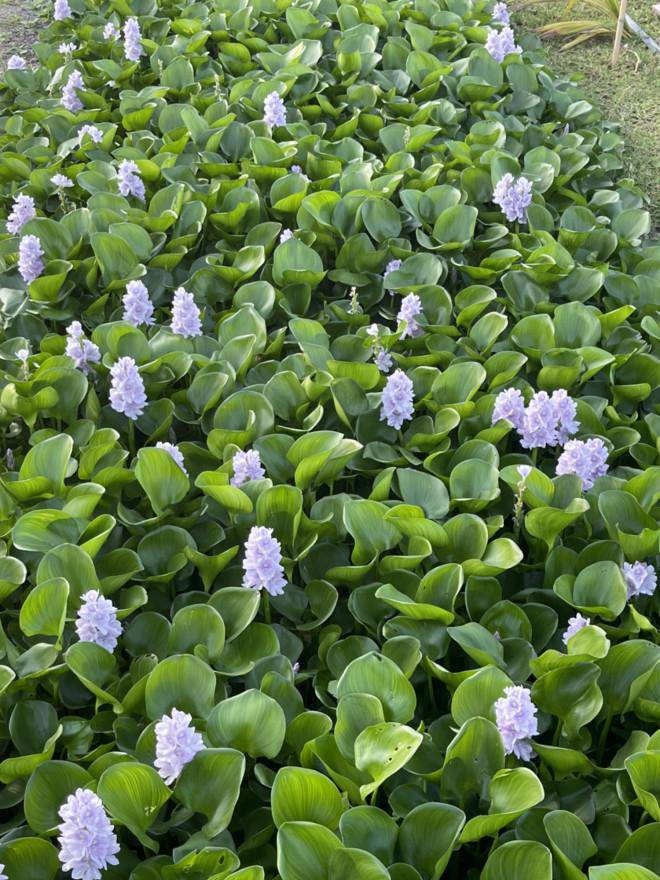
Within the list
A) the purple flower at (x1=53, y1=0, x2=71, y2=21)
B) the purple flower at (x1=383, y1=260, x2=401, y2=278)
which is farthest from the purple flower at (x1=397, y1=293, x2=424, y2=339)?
the purple flower at (x1=53, y1=0, x2=71, y2=21)

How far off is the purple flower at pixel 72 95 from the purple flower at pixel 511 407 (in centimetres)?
250

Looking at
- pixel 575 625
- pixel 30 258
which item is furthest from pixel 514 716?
pixel 30 258

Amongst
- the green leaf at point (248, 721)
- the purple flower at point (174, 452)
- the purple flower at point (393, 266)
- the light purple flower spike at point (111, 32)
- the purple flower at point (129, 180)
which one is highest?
the light purple flower spike at point (111, 32)

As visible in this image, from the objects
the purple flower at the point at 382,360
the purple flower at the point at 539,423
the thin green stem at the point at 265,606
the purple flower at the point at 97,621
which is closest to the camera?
the purple flower at the point at 97,621

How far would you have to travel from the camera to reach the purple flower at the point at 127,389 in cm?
243

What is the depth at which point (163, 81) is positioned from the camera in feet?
13.6

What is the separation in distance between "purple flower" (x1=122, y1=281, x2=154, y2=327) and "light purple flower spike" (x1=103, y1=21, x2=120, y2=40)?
217cm

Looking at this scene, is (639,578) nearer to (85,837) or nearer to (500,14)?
(85,837)

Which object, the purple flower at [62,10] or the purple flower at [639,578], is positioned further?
the purple flower at [62,10]

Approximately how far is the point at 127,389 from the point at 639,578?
1.29 m

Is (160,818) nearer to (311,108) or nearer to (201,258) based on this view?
(201,258)

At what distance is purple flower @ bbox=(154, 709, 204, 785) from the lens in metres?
1.63

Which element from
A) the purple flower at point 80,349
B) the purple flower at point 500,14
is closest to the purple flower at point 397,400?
the purple flower at point 80,349

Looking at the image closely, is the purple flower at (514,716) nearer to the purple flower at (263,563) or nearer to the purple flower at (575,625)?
the purple flower at (575,625)
